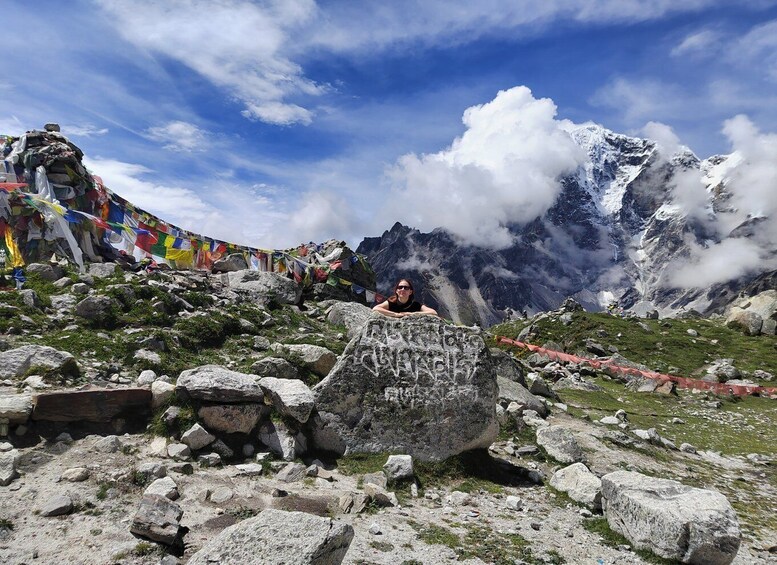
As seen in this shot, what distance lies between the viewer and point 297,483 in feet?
27.2

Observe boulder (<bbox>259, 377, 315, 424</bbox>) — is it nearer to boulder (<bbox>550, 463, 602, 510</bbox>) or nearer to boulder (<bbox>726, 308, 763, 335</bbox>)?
boulder (<bbox>550, 463, 602, 510</bbox>)

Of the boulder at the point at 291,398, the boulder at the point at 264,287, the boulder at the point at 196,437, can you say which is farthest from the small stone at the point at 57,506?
the boulder at the point at 264,287

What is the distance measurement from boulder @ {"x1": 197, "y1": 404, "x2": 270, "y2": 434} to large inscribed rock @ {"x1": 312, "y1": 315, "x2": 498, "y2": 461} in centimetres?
129

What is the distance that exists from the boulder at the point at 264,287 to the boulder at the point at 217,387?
15.2m

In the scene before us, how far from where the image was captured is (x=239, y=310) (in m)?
20.5

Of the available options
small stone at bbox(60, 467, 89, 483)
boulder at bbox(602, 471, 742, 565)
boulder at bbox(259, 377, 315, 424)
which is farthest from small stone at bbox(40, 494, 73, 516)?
boulder at bbox(602, 471, 742, 565)

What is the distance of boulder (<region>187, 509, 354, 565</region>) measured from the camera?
4672 millimetres

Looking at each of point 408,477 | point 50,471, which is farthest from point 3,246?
point 408,477

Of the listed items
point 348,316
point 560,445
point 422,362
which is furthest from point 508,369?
point 422,362

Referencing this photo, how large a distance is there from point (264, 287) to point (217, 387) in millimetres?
16938

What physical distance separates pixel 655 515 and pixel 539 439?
500 centimetres

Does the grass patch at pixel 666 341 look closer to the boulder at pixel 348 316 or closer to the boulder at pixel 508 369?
the boulder at pixel 348 316

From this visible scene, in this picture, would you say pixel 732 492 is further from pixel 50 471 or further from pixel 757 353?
pixel 757 353

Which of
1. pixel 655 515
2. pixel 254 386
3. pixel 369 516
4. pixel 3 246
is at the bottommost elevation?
pixel 369 516
